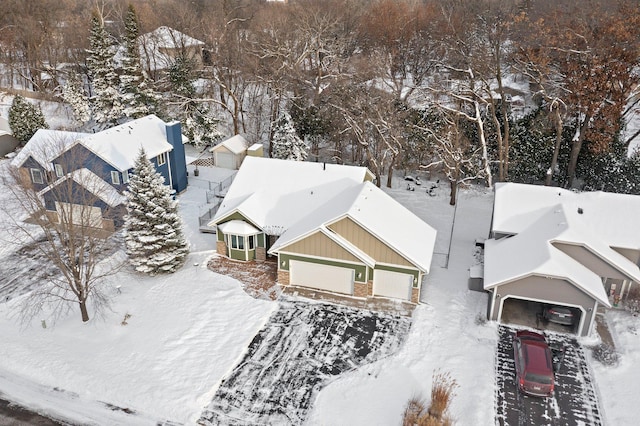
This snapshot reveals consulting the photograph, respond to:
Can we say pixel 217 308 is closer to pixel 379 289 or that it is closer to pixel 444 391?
pixel 379 289

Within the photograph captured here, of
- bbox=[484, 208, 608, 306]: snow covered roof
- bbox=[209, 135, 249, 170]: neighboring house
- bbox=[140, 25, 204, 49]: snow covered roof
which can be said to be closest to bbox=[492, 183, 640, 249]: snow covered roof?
bbox=[484, 208, 608, 306]: snow covered roof

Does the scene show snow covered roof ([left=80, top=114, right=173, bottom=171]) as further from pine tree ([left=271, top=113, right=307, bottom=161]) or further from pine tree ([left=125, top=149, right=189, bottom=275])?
pine tree ([left=271, top=113, right=307, bottom=161])

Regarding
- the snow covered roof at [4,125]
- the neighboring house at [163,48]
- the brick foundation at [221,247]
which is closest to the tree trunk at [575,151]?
the brick foundation at [221,247]

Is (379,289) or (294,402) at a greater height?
(379,289)

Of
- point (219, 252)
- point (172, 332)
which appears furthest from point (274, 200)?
point (172, 332)

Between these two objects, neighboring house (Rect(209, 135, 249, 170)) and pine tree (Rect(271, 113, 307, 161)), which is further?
neighboring house (Rect(209, 135, 249, 170))

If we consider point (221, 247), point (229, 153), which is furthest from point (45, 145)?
point (229, 153)

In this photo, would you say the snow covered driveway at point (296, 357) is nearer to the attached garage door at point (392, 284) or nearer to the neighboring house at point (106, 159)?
the attached garage door at point (392, 284)
